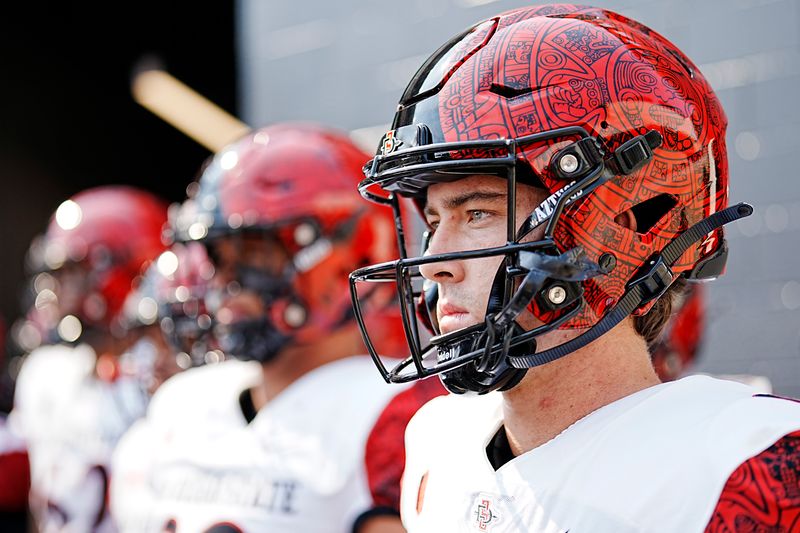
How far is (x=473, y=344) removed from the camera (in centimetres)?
122

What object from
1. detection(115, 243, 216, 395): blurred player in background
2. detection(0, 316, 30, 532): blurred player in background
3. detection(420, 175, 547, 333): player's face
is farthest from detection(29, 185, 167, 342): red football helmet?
detection(420, 175, 547, 333): player's face

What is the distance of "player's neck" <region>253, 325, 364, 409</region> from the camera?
2195 millimetres

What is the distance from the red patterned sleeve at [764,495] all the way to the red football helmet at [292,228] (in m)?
1.27

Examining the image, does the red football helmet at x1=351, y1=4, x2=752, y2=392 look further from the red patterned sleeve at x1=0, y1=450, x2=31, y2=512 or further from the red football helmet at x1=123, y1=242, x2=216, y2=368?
the red patterned sleeve at x1=0, y1=450, x2=31, y2=512

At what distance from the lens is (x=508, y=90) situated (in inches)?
50.3

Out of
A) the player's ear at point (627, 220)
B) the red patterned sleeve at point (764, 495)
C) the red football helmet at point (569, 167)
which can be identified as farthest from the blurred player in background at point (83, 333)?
the red patterned sleeve at point (764, 495)

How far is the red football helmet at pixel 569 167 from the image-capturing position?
1205mm

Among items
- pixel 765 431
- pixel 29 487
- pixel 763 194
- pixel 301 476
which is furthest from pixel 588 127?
pixel 29 487

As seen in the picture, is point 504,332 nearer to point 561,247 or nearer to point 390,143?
point 561,247

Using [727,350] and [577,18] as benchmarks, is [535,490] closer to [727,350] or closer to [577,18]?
[577,18]

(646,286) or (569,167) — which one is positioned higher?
(569,167)

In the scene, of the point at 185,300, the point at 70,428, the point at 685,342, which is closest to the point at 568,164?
the point at 685,342

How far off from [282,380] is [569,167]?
3.81 feet

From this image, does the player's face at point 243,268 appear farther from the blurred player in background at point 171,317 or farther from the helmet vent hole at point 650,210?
the helmet vent hole at point 650,210
